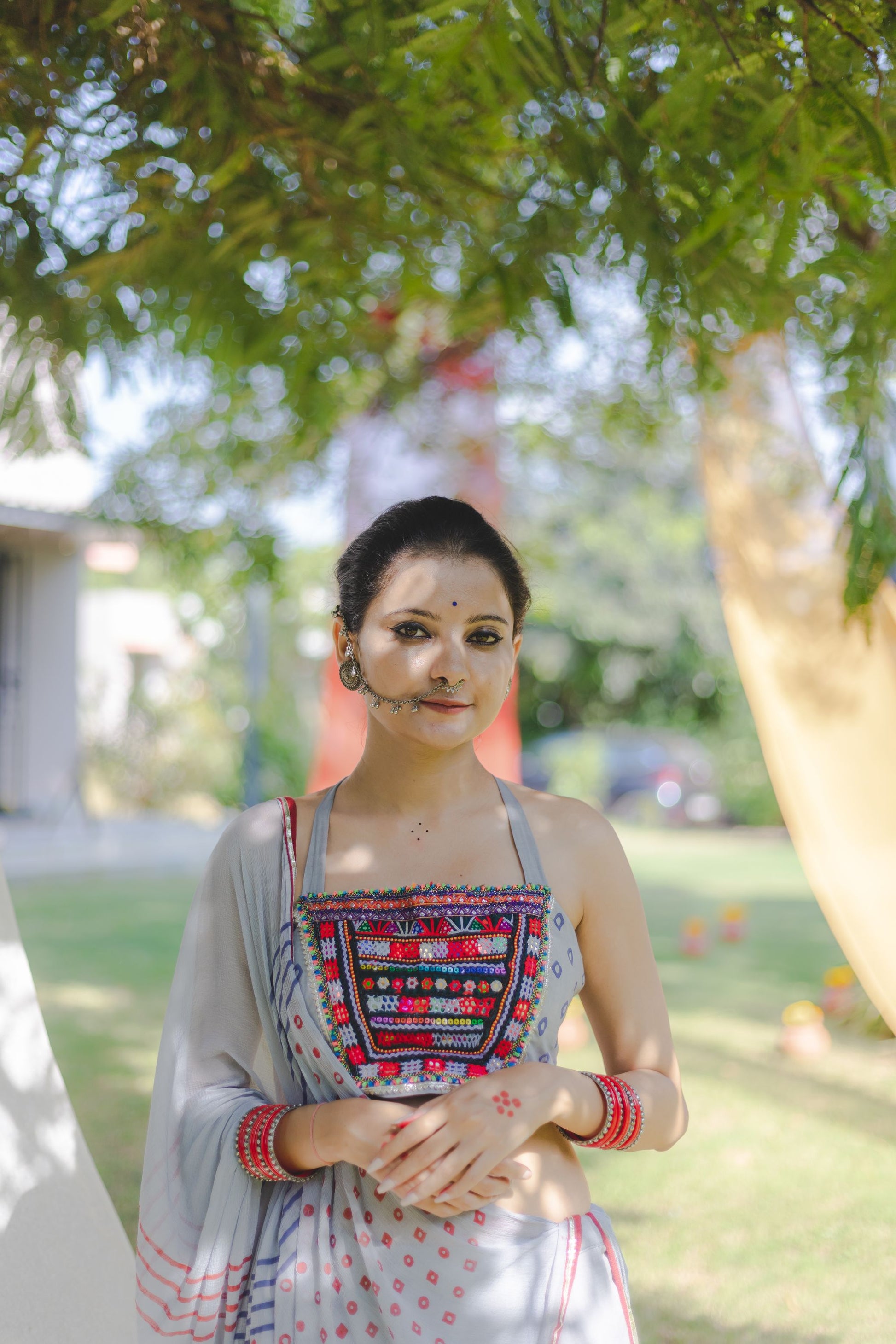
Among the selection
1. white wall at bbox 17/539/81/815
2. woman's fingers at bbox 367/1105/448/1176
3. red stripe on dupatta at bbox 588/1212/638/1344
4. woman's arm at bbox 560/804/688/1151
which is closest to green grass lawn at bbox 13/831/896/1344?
red stripe on dupatta at bbox 588/1212/638/1344

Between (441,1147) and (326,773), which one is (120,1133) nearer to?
(326,773)

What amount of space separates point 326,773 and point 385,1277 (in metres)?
4.52

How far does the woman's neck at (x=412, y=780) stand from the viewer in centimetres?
163

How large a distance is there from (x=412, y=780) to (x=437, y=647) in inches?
7.9

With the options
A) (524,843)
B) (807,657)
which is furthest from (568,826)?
(807,657)

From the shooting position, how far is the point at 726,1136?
14.7 ft

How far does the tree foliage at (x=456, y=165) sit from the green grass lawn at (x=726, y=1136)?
2.07 m

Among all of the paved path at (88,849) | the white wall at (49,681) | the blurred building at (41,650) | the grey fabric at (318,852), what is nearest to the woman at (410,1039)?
the grey fabric at (318,852)

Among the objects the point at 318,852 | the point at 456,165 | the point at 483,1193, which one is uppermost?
the point at 456,165

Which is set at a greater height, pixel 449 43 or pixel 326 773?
pixel 449 43

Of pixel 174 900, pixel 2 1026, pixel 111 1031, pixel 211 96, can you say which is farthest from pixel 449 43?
pixel 174 900

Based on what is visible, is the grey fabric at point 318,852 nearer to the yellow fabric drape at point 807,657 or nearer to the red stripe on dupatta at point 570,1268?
the red stripe on dupatta at point 570,1268

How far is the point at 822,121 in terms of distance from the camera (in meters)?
1.84

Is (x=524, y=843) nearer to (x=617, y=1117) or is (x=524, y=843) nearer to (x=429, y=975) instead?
(x=429, y=975)
